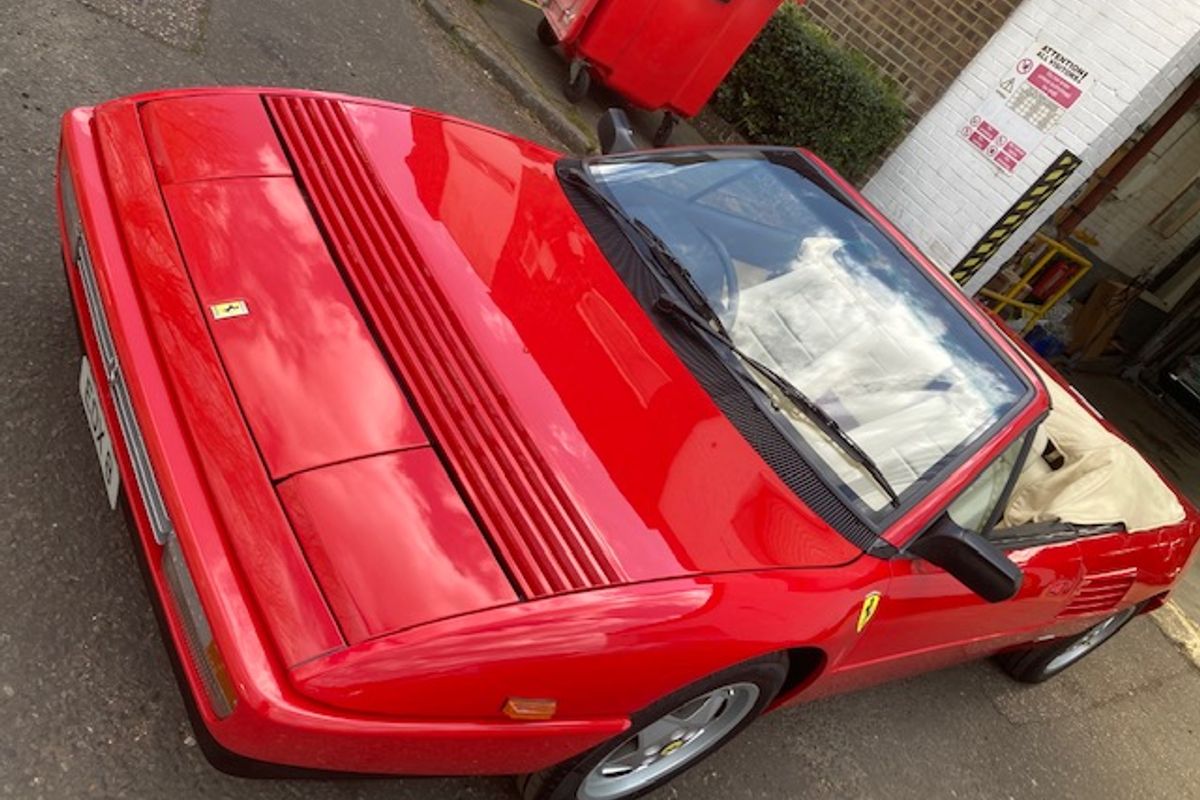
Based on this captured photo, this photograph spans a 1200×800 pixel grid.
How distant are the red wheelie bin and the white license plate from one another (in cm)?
430

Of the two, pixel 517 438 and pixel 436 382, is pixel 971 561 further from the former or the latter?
pixel 436 382

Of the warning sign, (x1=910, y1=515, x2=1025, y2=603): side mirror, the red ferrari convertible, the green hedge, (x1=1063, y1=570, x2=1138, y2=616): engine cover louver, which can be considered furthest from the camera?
the green hedge

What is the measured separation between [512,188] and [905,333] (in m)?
1.19

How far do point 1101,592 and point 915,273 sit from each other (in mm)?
1361

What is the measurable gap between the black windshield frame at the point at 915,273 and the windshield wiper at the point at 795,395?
0.04m

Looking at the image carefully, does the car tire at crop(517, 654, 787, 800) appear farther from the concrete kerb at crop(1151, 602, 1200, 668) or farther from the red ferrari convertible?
the concrete kerb at crop(1151, 602, 1200, 668)

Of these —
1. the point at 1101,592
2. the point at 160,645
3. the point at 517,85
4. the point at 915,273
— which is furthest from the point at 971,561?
the point at 517,85

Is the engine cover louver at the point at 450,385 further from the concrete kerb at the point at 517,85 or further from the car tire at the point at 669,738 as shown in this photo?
the concrete kerb at the point at 517,85

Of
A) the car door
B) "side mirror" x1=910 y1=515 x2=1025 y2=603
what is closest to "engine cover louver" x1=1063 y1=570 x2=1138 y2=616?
the car door

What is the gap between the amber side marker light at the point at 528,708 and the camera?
1699 millimetres

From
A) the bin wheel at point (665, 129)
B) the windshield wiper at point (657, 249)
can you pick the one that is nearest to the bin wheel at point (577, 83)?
the bin wheel at point (665, 129)

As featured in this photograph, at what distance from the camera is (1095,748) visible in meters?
3.79

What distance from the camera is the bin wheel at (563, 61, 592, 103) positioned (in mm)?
5949

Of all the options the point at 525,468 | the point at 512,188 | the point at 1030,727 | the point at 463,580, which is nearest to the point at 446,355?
the point at 525,468
